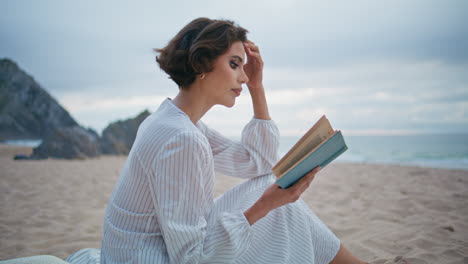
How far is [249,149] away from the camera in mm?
2082

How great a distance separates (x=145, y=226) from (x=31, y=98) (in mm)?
31745

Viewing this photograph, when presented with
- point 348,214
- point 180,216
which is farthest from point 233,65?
point 348,214

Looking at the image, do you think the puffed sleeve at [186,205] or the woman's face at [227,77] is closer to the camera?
the puffed sleeve at [186,205]

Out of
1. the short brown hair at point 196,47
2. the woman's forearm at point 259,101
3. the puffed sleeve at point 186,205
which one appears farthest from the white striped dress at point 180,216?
the woman's forearm at point 259,101

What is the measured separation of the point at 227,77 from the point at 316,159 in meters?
0.63

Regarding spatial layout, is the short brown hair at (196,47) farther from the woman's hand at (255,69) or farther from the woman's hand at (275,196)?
the woman's hand at (275,196)

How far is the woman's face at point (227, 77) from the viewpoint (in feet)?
5.38

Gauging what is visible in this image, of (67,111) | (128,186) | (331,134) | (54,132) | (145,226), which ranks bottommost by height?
(67,111)

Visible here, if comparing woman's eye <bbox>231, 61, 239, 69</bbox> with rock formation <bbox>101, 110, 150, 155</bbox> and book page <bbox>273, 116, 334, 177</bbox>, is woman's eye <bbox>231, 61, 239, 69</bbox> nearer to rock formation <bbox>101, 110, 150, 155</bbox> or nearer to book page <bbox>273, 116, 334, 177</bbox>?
book page <bbox>273, 116, 334, 177</bbox>

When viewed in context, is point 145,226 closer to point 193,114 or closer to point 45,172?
point 193,114

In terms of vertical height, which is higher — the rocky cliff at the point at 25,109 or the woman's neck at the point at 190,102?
the woman's neck at the point at 190,102

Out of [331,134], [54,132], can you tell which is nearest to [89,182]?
[331,134]

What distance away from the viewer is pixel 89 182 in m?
5.77

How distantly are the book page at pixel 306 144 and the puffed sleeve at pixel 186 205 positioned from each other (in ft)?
1.08
